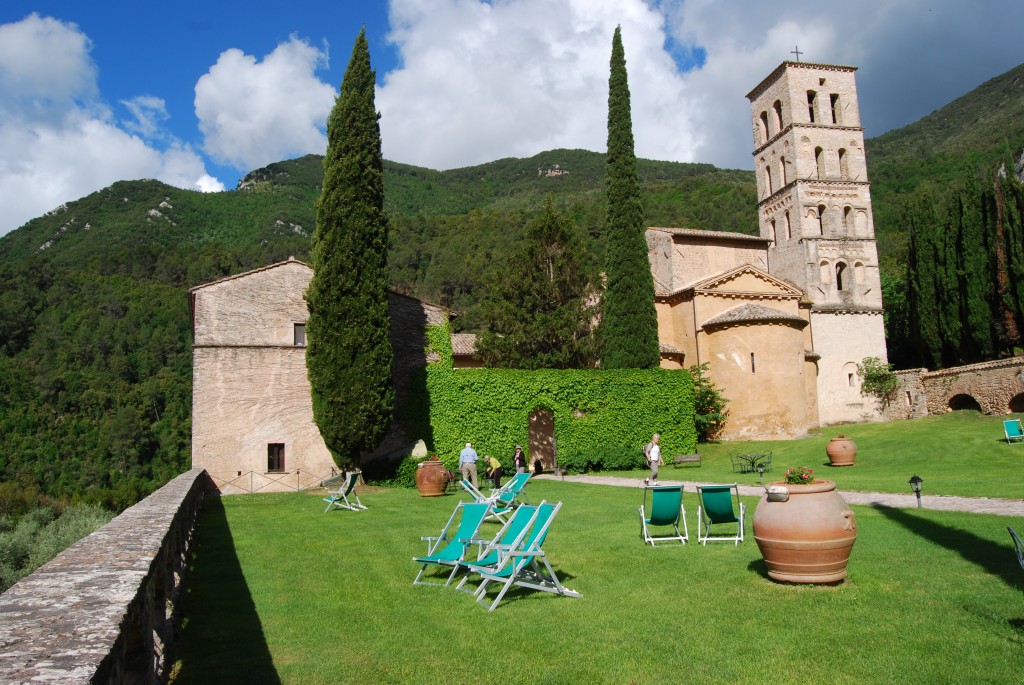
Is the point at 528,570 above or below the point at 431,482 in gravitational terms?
above

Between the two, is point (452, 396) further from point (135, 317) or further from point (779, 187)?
point (135, 317)

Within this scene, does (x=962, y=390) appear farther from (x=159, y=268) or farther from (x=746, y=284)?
(x=159, y=268)

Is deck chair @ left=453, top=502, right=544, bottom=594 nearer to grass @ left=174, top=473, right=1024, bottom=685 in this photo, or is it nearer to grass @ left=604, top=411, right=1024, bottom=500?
grass @ left=174, top=473, right=1024, bottom=685

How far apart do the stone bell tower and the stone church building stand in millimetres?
75

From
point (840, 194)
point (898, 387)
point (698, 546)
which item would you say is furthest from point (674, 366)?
point (698, 546)

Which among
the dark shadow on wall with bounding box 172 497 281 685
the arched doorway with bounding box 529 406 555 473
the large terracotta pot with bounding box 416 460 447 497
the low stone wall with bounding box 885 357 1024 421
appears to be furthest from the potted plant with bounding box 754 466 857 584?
the low stone wall with bounding box 885 357 1024 421

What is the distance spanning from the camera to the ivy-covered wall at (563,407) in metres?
24.4

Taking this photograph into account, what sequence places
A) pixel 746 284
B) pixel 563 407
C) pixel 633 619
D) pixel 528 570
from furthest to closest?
pixel 746 284 → pixel 563 407 → pixel 528 570 → pixel 633 619

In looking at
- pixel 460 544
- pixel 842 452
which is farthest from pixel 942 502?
pixel 842 452

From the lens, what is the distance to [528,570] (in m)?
7.30

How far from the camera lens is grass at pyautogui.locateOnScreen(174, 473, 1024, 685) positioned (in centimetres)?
473

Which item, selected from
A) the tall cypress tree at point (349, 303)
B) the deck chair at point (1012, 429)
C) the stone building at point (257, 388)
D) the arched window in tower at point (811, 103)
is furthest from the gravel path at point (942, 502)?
the arched window in tower at point (811, 103)

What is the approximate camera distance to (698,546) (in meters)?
8.99

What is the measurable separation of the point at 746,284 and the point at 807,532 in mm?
28817
